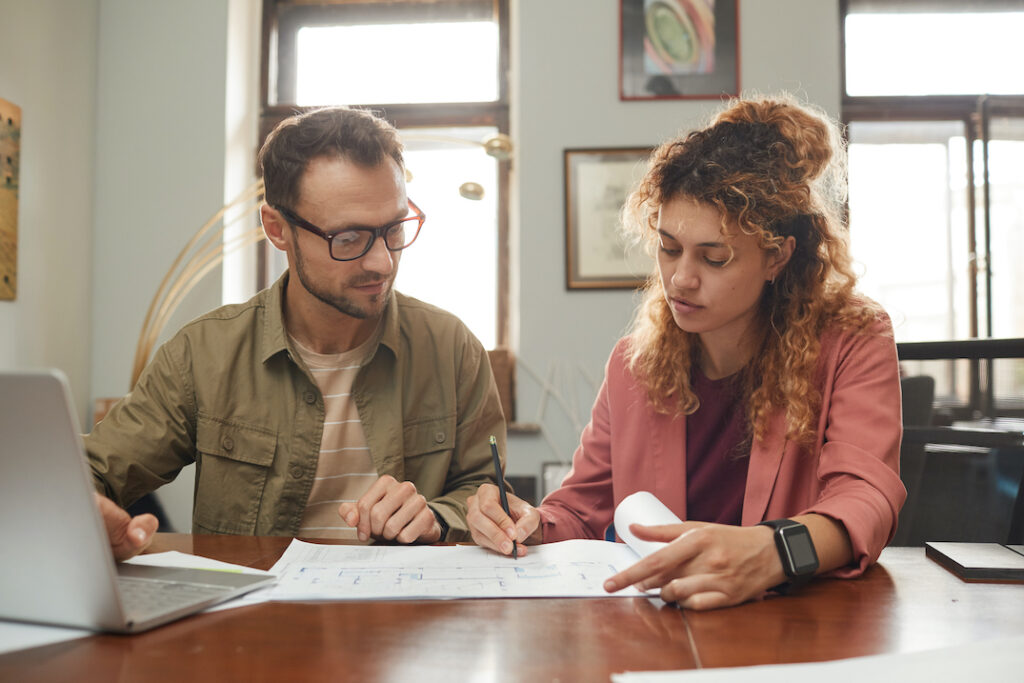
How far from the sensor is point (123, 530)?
0.86 meters

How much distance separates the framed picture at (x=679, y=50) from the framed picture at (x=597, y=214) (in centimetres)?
28

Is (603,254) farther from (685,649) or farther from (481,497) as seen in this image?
(685,649)

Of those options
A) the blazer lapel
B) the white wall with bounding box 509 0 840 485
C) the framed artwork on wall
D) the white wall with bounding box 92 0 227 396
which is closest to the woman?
the blazer lapel

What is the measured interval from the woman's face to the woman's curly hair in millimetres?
21

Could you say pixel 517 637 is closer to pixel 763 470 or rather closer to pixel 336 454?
pixel 763 470

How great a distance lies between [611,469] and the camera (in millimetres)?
1308

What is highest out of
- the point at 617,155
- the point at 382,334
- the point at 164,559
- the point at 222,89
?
the point at 222,89

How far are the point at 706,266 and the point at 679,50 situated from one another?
89.3 inches

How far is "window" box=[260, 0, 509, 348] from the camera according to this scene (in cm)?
344

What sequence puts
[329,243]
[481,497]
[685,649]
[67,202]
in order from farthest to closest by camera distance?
[67,202] < [329,243] < [481,497] < [685,649]

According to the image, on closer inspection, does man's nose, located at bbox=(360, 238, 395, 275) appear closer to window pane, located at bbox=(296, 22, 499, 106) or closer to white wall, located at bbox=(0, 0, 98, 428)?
white wall, located at bbox=(0, 0, 98, 428)

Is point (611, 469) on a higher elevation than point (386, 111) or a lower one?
lower

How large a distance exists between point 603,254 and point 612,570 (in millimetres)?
2397

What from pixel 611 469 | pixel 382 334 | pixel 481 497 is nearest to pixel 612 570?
pixel 481 497
